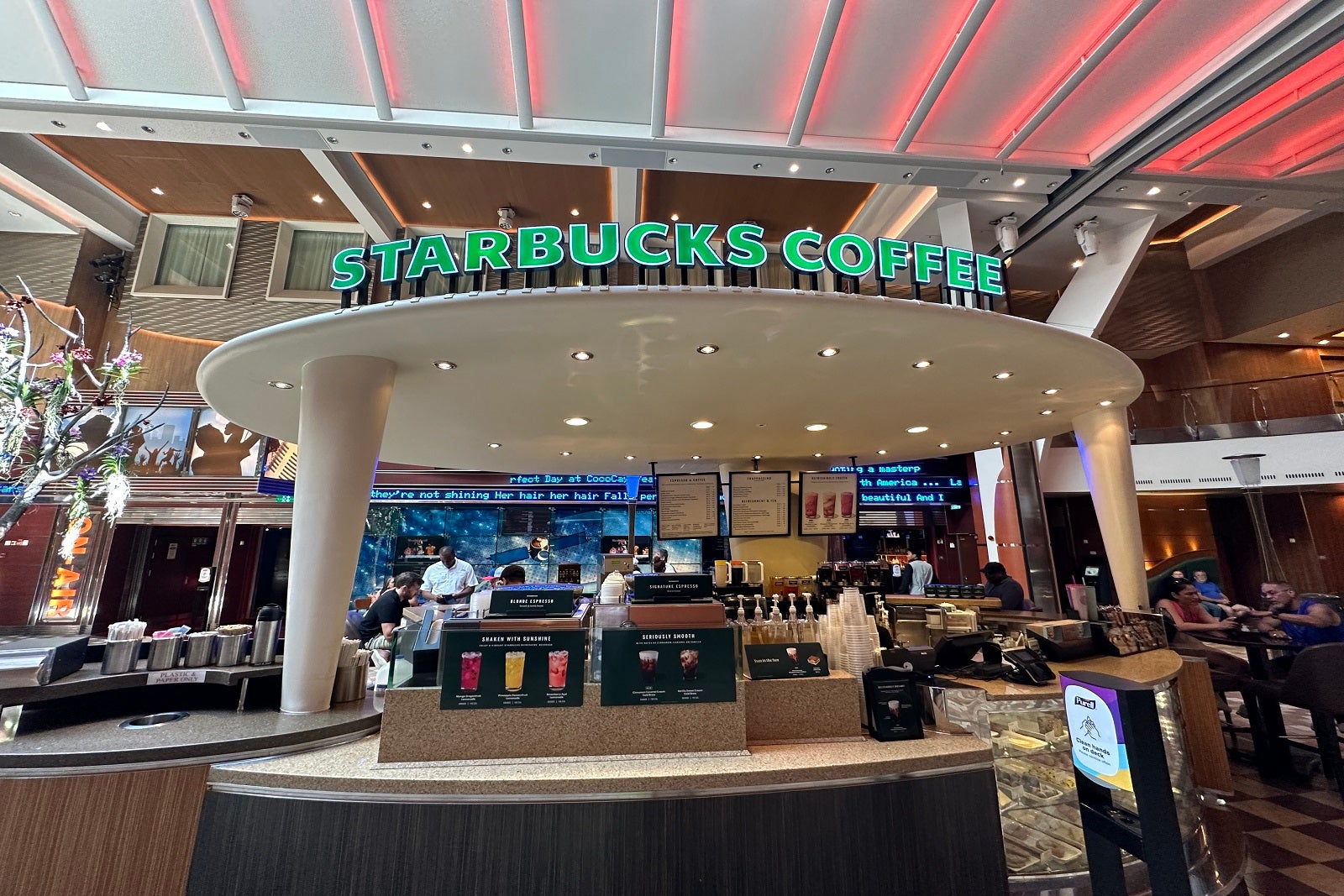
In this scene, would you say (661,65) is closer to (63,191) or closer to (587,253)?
(587,253)

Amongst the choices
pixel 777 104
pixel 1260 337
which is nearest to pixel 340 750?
pixel 777 104

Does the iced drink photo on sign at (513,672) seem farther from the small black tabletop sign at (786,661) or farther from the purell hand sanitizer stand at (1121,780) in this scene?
the purell hand sanitizer stand at (1121,780)

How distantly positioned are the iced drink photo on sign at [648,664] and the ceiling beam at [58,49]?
8.20 metres

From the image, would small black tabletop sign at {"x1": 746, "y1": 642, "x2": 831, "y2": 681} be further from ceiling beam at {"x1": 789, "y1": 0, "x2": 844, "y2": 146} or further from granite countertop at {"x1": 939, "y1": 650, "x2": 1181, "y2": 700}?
ceiling beam at {"x1": 789, "y1": 0, "x2": 844, "y2": 146}

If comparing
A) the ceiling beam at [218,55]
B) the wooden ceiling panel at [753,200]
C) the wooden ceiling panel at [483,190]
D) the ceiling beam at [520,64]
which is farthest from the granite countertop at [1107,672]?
the wooden ceiling panel at [483,190]

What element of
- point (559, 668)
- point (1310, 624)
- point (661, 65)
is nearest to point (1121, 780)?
point (559, 668)

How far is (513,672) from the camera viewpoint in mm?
2496

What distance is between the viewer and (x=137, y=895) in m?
2.24

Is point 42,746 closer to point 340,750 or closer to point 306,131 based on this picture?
point 340,750

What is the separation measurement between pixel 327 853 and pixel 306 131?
7606 mm

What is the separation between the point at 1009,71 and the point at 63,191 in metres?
13.6

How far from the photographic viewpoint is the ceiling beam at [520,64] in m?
5.18

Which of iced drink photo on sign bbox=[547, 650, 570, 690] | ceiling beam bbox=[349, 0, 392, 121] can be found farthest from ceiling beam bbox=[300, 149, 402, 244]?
iced drink photo on sign bbox=[547, 650, 570, 690]

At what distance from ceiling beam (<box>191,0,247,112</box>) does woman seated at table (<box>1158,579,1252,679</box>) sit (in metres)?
10.6
